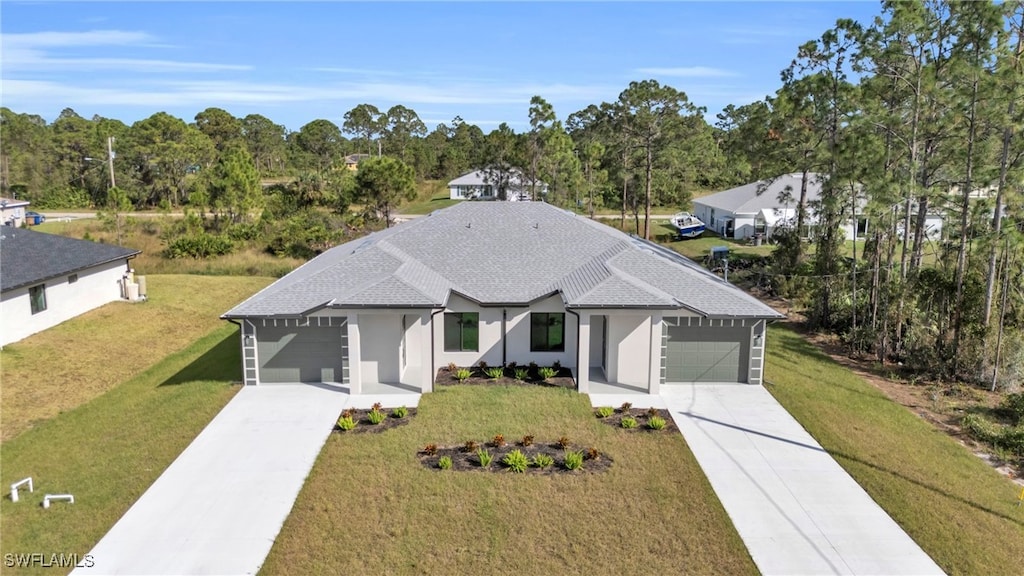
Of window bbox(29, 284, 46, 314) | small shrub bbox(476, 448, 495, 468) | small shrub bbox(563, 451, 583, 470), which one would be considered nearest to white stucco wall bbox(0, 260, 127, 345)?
window bbox(29, 284, 46, 314)

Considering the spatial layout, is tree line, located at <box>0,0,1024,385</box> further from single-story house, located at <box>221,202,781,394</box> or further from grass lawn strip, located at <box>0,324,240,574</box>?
grass lawn strip, located at <box>0,324,240,574</box>

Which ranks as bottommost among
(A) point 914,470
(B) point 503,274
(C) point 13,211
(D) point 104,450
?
(D) point 104,450

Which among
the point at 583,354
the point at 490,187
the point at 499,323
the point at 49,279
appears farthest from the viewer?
the point at 490,187

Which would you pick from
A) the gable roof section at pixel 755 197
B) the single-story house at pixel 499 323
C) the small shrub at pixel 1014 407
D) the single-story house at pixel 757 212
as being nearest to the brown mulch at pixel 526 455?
the single-story house at pixel 499 323

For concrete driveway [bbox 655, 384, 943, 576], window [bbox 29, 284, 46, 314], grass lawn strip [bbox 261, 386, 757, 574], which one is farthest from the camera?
window [bbox 29, 284, 46, 314]

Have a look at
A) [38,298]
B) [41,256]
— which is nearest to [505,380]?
[38,298]

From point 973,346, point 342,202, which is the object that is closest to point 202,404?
point 973,346

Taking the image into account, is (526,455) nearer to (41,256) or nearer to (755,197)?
(41,256)

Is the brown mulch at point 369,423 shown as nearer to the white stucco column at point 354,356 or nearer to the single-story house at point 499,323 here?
the white stucco column at point 354,356
